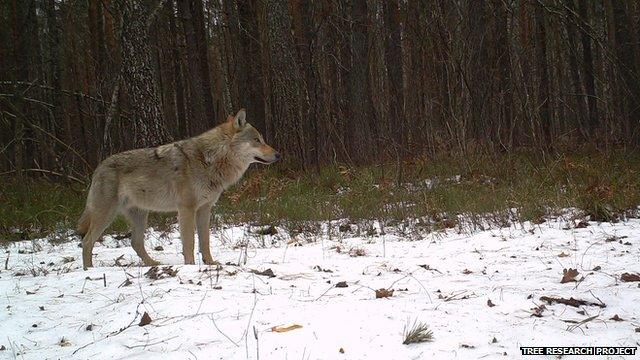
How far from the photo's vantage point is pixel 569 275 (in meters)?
3.55

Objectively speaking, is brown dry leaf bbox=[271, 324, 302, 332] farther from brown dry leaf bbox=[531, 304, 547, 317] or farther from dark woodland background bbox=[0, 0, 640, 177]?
dark woodland background bbox=[0, 0, 640, 177]

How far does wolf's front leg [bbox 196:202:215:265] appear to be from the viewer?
5.27 meters

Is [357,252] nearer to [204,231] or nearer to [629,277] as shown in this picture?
[204,231]

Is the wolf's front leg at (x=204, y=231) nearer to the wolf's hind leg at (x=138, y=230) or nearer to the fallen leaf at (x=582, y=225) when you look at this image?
the wolf's hind leg at (x=138, y=230)

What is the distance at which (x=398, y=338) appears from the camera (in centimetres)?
262

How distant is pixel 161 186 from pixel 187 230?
2.08 feet

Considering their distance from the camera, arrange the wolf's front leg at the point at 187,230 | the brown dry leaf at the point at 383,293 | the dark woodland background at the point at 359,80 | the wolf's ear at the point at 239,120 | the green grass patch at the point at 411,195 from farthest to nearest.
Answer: the dark woodland background at the point at 359,80
the green grass patch at the point at 411,195
the wolf's ear at the point at 239,120
the wolf's front leg at the point at 187,230
the brown dry leaf at the point at 383,293

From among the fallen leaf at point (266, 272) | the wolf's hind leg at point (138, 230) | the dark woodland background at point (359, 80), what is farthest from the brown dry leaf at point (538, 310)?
the dark woodland background at point (359, 80)

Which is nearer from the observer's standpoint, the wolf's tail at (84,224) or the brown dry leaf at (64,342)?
the brown dry leaf at (64,342)

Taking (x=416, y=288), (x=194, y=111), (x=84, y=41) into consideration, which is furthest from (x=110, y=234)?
(x=84, y=41)

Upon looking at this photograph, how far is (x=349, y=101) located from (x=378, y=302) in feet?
35.6

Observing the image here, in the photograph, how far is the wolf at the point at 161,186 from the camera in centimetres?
536

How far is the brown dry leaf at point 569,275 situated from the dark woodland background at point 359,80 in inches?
166

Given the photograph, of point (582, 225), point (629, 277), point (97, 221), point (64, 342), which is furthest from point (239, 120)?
point (629, 277)
